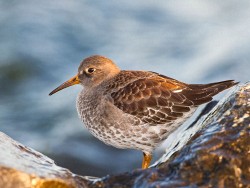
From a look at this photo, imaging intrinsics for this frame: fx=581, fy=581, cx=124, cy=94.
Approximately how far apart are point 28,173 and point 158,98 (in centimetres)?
237

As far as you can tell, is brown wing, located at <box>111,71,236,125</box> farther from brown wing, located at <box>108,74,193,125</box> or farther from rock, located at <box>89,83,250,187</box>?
rock, located at <box>89,83,250,187</box>

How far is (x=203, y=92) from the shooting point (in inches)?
252

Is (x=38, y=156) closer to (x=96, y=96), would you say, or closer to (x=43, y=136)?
(x=96, y=96)

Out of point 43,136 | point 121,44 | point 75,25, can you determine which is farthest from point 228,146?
point 75,25

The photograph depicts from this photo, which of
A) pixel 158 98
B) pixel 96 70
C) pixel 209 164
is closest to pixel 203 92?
pixel 158 98

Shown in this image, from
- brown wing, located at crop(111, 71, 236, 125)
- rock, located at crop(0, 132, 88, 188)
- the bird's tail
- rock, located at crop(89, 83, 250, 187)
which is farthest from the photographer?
the bird's tail

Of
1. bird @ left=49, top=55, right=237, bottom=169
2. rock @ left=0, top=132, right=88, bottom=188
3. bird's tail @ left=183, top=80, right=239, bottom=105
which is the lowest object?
rock @ left=0, top=132, right=88, bottom=188

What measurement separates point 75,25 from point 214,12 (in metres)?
3.05

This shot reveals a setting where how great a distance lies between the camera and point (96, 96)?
6641 mm

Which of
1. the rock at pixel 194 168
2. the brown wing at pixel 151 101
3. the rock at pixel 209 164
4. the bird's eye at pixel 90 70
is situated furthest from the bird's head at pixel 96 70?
the rock at pixel 209 164

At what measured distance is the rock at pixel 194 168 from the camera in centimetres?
396

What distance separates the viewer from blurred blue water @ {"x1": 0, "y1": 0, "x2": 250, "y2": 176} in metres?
9.62

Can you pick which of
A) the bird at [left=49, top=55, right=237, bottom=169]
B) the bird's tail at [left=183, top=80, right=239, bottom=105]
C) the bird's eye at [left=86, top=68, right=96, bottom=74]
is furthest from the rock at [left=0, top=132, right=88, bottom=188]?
the bird's eye at [left=86, top=68, right=96, bottom=74]

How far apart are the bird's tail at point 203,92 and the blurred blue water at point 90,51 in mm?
2652
